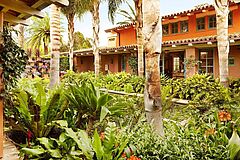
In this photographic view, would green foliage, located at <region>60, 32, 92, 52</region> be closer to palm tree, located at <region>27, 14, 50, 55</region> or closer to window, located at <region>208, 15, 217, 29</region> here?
palm tree, located at <region>27, 14, 50, 55</region>

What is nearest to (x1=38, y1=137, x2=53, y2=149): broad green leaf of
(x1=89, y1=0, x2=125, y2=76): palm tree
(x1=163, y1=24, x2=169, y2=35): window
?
(x1=89, y1=0, x2=125, y2=76): palm tree

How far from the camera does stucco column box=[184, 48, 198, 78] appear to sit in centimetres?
1634

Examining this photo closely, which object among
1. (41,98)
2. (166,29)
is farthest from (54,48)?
(166,29)

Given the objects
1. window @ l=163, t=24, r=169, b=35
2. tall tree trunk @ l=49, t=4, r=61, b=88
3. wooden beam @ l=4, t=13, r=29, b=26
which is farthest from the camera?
window @ l=163, t=24, r=169, b=35

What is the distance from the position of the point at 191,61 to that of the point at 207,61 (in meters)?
1.59

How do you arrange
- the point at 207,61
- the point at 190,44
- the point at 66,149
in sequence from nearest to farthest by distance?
the point at 66,149 < the point at 190,44 < the point at 207,61

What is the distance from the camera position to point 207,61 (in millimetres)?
17234

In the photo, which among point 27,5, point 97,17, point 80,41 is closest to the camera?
point 27,5

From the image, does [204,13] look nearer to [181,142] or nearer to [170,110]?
[170,110]

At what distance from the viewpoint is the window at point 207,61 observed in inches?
672

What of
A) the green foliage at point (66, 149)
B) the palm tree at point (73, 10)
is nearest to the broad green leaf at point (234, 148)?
the green foliage at point (66, 149)

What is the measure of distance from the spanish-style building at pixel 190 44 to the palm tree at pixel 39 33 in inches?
166

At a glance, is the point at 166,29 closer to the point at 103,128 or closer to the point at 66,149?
the point at 103,128

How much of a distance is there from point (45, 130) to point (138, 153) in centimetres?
233
